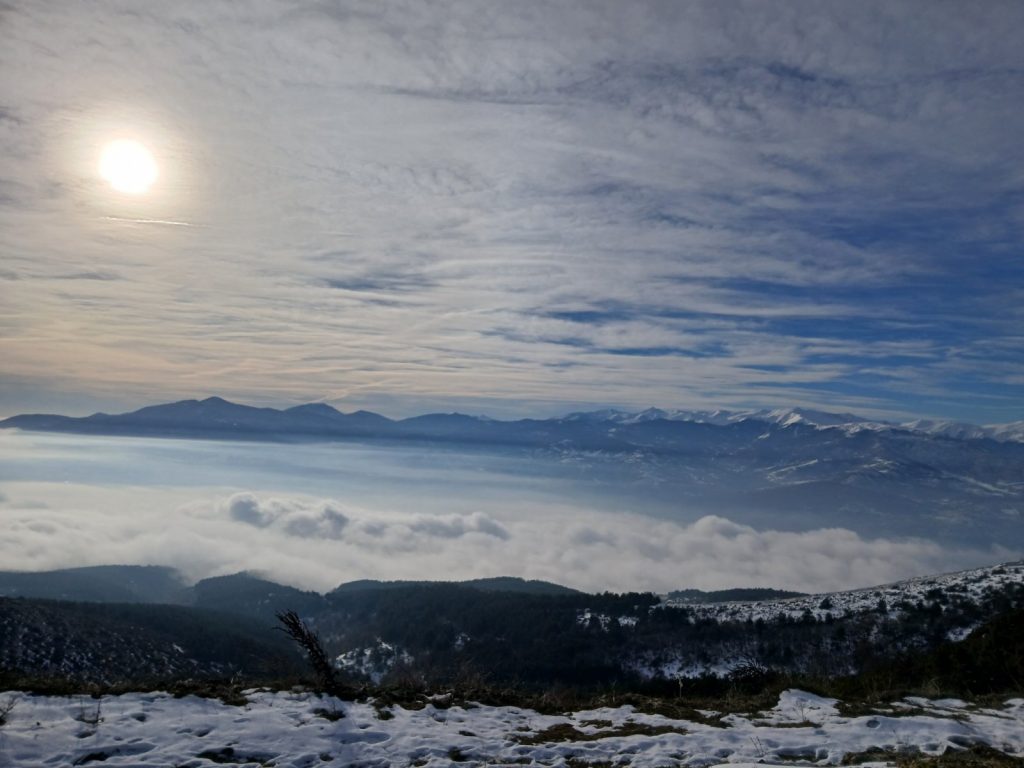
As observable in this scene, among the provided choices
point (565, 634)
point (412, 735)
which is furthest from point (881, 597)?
point (412, 735)

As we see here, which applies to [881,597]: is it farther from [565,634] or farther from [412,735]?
[412,735]

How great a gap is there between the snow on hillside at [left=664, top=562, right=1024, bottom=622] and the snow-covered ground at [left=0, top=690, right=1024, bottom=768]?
12447cm

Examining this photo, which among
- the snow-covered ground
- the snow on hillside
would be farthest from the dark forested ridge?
the snow-covered ground

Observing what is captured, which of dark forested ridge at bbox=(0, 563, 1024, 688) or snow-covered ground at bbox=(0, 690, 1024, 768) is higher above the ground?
snow-covered ground at bbox=(0, 690, 1024, 768)

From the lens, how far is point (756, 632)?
12850 cm

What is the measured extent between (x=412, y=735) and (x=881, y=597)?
5892 inches

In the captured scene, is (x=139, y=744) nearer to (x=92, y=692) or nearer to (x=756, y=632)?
(x=92, y=692)

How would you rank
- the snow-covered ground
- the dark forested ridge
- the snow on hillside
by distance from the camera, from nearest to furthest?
the snow-covered ground
the dark forested ridge
the snow on hillside

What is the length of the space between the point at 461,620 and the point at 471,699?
17869 centimetres

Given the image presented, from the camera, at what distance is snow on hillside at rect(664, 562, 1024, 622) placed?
111375mm

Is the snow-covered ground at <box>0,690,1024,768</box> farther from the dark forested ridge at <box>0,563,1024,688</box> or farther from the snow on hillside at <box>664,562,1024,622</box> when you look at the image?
the snow on hillside at <box>664,562,1024,622</box>

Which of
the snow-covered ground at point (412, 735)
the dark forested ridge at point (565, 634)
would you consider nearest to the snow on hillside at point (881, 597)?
the dark forested ridge at point (565, 634)

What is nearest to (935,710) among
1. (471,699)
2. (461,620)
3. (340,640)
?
(471,699)

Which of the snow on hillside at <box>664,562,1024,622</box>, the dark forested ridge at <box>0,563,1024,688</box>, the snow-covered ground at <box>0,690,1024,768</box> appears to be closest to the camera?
the snow-covered ground at <box>0,690,1024,768</box>
